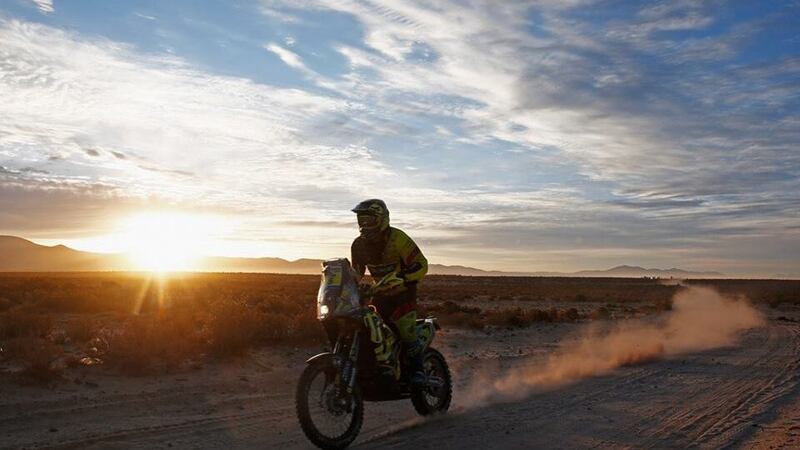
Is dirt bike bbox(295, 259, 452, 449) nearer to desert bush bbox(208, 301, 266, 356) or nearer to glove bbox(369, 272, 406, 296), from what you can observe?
glove bbox(369, 272, 406, 296)

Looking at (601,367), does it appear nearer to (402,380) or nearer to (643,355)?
(643,355)

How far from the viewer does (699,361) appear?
49.5 feet

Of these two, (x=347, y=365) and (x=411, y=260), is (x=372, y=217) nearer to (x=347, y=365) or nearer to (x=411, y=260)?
(x=411, y=260)

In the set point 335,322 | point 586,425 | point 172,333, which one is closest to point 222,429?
point 335,322

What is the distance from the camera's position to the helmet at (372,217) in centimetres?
765

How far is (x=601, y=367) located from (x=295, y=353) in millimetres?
6392

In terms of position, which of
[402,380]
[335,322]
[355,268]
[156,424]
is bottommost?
[156,424]

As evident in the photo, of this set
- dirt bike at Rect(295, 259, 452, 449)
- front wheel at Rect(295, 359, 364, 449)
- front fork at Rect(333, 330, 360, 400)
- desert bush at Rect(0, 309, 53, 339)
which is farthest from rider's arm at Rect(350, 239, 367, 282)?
desert bush at Rect(0, 309, 53, 339)

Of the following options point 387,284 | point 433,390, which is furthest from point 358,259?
point 433,390

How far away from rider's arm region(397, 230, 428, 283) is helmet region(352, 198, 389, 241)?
0.28 meters

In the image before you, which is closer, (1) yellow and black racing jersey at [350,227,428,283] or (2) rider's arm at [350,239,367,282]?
(1) yellow and black racing jersey at [350,227,428,283]

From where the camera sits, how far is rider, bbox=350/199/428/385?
766 centimetres

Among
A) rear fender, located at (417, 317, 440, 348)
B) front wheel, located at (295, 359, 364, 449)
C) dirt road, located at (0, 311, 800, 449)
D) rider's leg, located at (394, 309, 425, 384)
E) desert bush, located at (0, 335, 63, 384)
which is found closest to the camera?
front wheel, located at (295, 359, 364, 449)

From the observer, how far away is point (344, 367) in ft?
23.3
